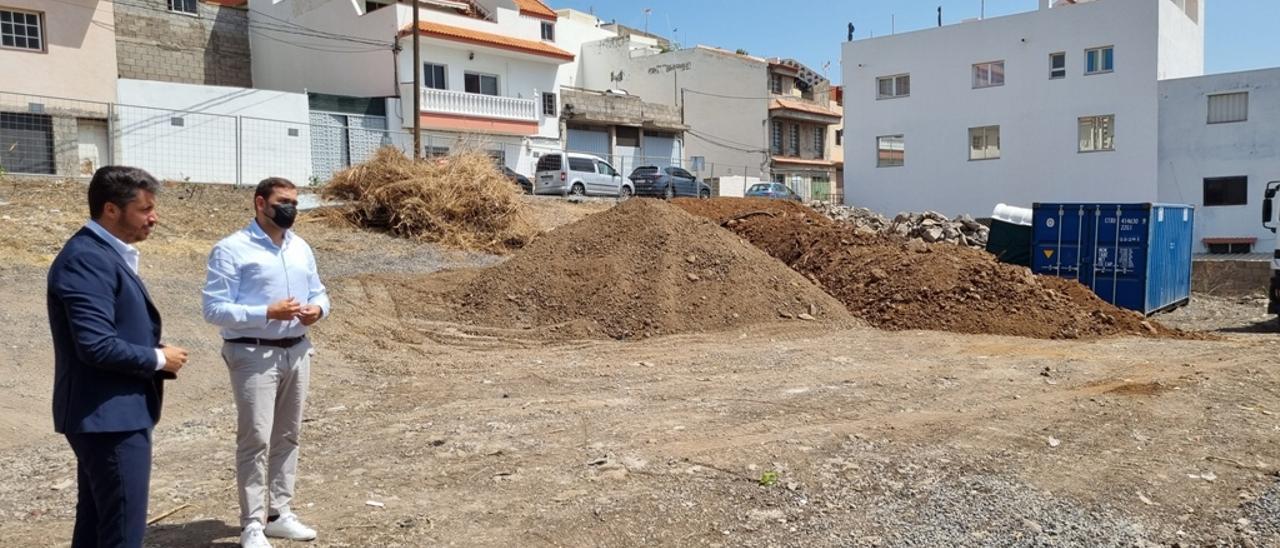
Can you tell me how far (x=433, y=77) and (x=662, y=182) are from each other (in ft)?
32.8

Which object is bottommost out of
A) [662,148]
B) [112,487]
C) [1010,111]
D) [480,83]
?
[112,487]

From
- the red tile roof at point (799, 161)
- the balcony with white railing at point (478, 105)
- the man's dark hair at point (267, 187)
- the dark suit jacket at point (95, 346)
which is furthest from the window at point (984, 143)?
the dark suit jacket at point (95, 346)

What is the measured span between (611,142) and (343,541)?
1533 inches

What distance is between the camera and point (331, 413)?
25.3ft

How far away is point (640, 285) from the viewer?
42.4ft

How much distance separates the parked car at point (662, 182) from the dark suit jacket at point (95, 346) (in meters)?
27.0

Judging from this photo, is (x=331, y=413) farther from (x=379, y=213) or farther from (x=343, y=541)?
A: (x=379, y=213)

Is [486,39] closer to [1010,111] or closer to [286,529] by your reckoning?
[1010,111]

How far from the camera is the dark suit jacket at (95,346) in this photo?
307 centimetres

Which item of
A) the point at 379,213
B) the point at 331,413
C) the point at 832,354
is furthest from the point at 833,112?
the point at 331,413

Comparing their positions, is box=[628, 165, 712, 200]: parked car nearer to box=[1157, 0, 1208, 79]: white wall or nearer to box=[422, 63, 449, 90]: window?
box=[422, 63, 449, 90]: window

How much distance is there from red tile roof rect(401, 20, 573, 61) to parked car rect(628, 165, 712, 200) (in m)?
8.19

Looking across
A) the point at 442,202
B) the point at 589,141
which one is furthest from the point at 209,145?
the point at 589,141

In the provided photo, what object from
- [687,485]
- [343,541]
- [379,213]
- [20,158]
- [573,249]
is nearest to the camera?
[343,541]
